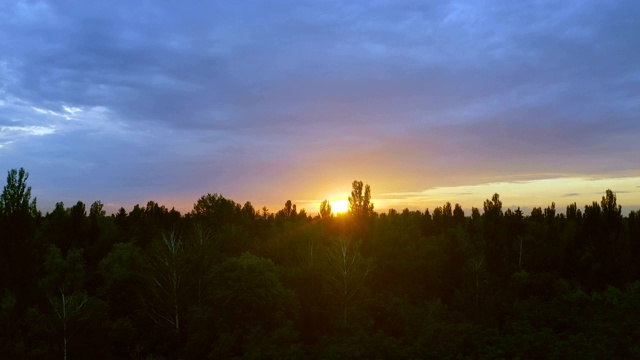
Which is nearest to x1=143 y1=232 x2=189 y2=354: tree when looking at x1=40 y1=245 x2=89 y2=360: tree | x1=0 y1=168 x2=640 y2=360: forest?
x1=0 y1=168 x2=640 y2=360: forest

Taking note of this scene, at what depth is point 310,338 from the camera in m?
40.6

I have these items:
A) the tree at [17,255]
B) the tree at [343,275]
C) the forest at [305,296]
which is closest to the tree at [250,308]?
the forest at [305,296]

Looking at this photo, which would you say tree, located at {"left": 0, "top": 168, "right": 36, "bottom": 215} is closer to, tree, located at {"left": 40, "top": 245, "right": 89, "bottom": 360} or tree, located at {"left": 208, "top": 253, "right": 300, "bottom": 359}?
tree, located at {"left": 40, "top": 245, "right": 89, "bottom": 360}

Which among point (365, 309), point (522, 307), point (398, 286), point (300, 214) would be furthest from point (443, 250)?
point (300, 214)

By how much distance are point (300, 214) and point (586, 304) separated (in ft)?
320

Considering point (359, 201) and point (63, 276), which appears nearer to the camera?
point (63, 276)

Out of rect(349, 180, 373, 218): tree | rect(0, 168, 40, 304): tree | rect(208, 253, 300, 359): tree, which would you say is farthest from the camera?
rect(349, 180, 373, 218): tree

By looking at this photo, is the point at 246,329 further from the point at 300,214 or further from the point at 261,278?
the point at 300,214

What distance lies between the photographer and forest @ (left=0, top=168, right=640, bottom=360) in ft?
109

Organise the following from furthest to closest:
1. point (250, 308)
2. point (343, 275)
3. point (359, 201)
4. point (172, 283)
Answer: point (359, 201) < point (343, 275) < point (250, 308) < point (172, 283)

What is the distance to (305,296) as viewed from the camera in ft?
151

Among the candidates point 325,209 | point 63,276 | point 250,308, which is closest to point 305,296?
point 250,308

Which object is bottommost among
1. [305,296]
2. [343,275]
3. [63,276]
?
[305,296]

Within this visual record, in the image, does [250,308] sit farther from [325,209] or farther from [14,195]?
[325,209]
